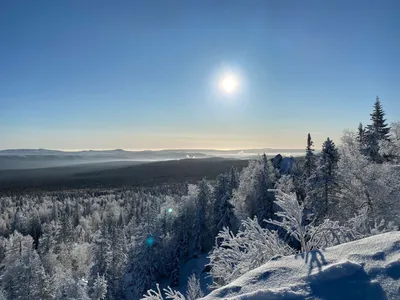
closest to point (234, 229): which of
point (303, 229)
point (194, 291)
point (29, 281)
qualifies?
point (29, 281)

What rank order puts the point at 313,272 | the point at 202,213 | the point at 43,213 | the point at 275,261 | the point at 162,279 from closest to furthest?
1. the point at 313,272
2. the point at 275,261
3. the point at 162,279
4. the point at 202,213
5. the point at 43,213

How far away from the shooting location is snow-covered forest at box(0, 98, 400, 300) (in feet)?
27.9

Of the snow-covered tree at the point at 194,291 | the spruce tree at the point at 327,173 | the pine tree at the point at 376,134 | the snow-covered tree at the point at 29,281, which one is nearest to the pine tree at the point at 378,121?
the pine tree at the point at 376,134

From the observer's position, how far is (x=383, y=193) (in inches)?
750

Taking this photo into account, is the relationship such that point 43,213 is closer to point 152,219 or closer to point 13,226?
point 13,226

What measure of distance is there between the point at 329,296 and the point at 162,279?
46021mm

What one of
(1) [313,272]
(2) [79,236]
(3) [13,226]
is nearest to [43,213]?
(3) [13,226]

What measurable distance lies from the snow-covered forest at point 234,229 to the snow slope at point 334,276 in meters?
1.86

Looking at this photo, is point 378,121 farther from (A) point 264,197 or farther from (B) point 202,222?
(B) point 202,222

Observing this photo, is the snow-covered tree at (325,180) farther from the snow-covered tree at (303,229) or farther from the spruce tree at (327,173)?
the snow-covered tree at (303,229)

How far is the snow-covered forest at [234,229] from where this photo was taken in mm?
8497

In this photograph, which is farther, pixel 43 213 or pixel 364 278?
pixel 43 213

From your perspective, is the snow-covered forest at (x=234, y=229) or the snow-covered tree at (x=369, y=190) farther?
the snow-covered tree at (x=369, y=190)

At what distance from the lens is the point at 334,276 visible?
191 inches
